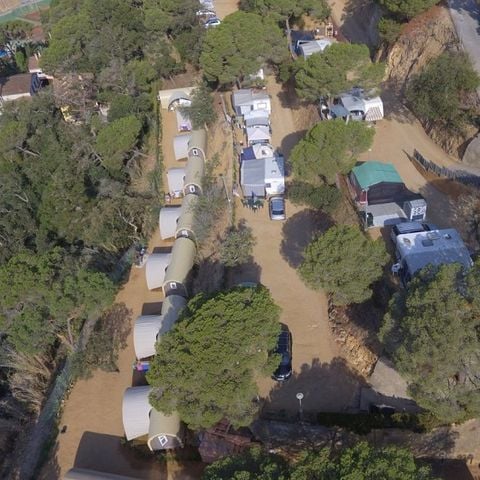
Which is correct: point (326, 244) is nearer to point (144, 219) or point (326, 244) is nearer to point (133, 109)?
point (144, 219)

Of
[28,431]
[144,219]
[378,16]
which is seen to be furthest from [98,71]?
[28,431]

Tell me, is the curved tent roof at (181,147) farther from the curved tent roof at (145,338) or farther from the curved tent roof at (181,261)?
the curved tent roof at (145,338)

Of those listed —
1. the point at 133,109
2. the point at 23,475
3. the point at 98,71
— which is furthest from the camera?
the point at 98,71

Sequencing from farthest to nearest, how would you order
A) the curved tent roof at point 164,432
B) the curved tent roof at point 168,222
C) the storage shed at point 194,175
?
1. the storage shed at point 194,175
2. the curved tent roof at point 168,222
3. the curved tent roof at point 164,432

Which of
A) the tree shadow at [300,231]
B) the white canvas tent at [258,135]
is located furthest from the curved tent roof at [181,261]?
the white canvas tent at [258,135]

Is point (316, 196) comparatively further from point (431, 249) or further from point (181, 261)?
point (181, 261)

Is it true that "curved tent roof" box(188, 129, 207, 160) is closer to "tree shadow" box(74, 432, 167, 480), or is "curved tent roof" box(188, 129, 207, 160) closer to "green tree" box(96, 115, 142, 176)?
"green tree" box(96, 115, 142, 176)
